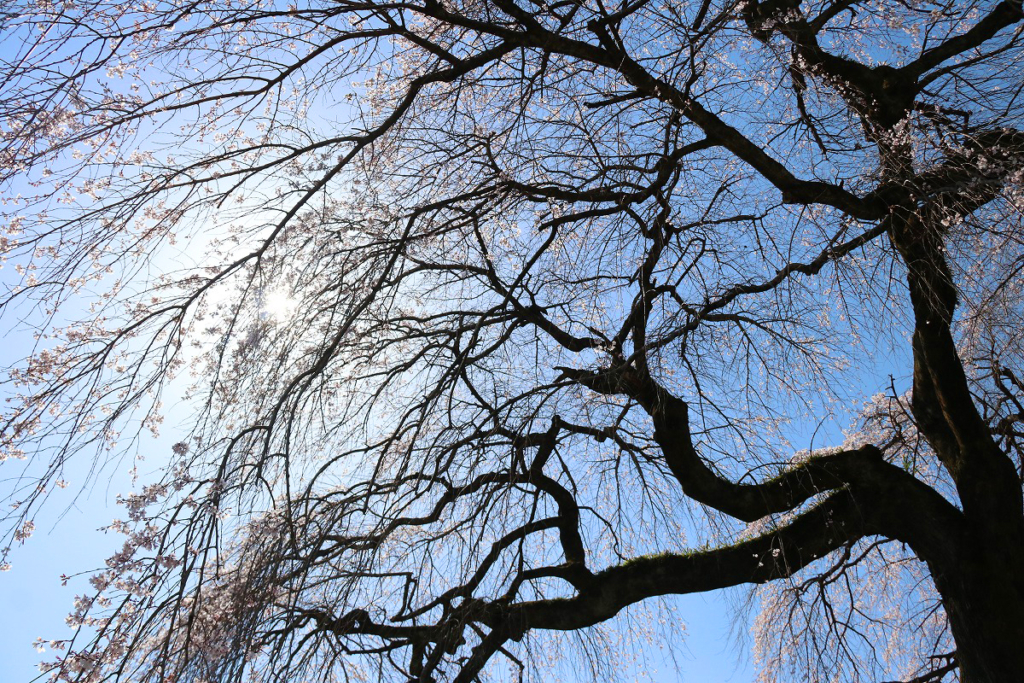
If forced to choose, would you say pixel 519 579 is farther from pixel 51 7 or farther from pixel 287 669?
pixel 51 7

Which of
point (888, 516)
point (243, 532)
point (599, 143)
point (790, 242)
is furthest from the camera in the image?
point (888, 516)

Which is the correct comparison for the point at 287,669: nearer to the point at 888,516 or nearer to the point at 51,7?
the point at 51,7

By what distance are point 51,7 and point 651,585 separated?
4094 millimetres

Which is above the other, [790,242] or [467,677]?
[790,242]

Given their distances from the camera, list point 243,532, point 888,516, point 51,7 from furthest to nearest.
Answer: point 888,516
point 243,532
point 51,7

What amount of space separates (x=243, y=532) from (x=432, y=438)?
45.0 inches

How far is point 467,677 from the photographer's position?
392 centimetres

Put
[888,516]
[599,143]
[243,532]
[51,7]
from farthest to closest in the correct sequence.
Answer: [888,516], [599,143], [243,532], [51,7]

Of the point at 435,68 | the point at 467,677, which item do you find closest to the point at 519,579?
the point at 467,677

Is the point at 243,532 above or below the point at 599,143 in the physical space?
below

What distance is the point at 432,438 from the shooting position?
3.73 m

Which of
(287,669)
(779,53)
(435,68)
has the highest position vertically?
(435,68)

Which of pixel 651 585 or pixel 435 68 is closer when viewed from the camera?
pixel 435 68

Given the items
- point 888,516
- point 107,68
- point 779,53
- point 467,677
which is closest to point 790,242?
point 779,53
